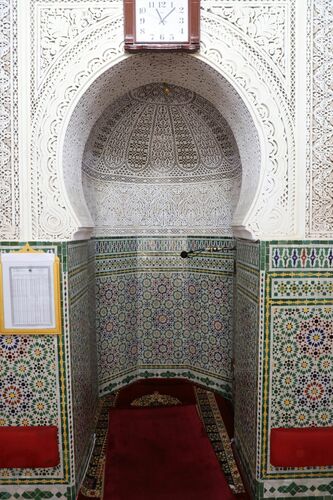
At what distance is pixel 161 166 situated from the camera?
3551mm

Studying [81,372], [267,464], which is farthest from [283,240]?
[81,372]

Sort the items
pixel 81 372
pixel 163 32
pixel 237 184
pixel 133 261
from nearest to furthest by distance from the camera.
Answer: pixel 163 32
pixel 81 372
pixel 237 184
pixel 133 261

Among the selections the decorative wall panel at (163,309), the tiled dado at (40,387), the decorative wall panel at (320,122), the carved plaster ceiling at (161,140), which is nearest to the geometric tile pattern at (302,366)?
the decorative wall panel at (320,122)

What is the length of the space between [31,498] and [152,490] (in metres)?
0.74

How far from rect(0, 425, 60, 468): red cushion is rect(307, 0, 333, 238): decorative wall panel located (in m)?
1.97

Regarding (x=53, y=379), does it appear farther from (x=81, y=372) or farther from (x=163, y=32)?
(x=163, y=32)

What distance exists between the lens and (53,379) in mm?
2213

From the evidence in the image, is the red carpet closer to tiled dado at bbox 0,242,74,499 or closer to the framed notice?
tiled dado at bbox 0,242,74,499

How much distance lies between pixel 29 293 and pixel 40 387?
1.86 feet

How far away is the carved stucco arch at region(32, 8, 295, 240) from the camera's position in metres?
2.14

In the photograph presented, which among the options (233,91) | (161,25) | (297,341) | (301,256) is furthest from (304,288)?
(161,25)

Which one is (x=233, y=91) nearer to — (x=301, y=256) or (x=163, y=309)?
(x=301, y=256)

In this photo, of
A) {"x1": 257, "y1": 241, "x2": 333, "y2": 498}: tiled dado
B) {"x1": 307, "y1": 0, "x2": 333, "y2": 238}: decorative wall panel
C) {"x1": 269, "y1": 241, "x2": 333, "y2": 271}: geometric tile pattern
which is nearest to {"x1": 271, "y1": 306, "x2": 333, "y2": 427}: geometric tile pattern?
{"x1": 257, "y1": 241, "x2": 333, "y2": 498}: tiled dado

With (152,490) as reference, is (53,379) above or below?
above
